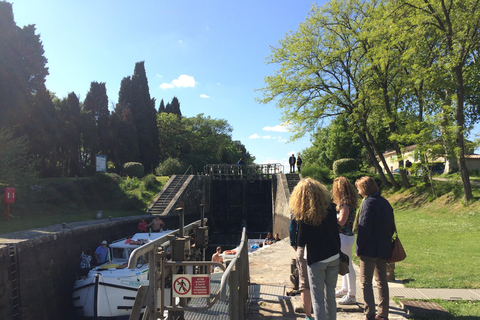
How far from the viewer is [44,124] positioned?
22328mm

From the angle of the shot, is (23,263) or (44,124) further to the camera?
(44,124)

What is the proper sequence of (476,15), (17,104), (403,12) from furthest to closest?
(17,104) → (403,12) → (476,15)

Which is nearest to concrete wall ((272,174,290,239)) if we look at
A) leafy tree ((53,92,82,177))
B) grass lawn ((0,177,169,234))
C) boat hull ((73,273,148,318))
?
grass lawn ((0,177,169,234))

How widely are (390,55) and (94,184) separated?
18350 mm

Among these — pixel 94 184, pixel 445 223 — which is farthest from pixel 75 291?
pixel 445 223

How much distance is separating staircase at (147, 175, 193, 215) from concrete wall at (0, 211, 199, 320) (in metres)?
6.51

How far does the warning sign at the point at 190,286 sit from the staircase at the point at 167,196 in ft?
54.0

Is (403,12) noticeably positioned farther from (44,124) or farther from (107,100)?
(107,100)

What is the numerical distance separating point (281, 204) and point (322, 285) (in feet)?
57.7

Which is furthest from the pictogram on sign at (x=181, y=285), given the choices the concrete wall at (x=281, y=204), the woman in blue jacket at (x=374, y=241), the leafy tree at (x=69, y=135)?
the leafy tree at (x=69, y=135)

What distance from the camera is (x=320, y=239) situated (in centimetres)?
298

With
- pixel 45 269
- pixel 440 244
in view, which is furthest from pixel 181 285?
pixel 45 269

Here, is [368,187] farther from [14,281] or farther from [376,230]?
[14,281]

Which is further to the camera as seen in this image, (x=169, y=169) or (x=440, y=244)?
(x=169, y=169)
